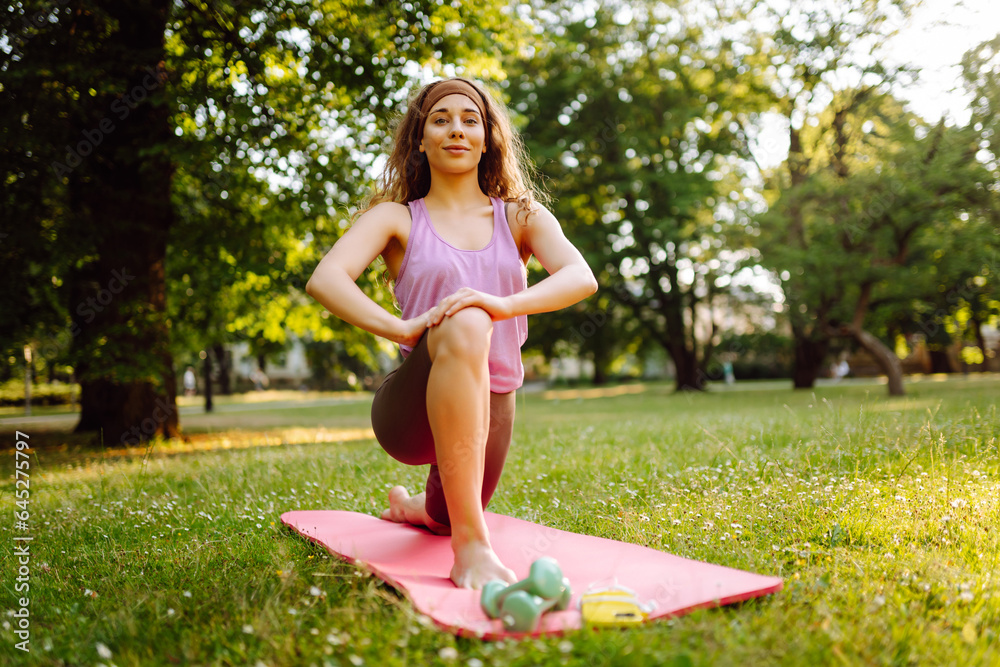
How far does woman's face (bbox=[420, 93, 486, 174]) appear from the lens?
2.90m

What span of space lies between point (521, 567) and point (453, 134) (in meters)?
1.75

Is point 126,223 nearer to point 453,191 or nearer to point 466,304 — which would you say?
point 453,191

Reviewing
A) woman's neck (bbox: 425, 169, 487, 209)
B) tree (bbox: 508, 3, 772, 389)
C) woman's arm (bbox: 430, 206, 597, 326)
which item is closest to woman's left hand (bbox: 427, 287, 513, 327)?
woman's arm (bbox: 430, 206, 597, 326)

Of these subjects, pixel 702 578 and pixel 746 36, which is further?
pixel 746 36

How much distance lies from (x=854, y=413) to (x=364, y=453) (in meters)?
4.48

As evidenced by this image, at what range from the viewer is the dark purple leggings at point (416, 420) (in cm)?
251

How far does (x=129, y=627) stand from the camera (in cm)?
210

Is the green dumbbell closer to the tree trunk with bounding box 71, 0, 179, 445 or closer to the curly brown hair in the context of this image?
the curly brown hair

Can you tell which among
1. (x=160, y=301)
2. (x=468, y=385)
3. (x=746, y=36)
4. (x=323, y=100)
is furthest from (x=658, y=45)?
(x=468, y=385)

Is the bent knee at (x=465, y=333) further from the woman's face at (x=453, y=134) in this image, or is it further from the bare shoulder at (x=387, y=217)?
the woman's face at (x=453, y=134)

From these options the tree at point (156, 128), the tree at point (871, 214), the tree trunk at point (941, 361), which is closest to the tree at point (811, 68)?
the tree at point (871, 214)

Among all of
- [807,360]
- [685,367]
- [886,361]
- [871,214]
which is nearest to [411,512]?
[871,214]

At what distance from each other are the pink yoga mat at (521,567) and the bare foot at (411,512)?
1.7 inches

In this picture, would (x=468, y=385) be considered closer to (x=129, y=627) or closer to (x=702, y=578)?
(x=702, y=578)
